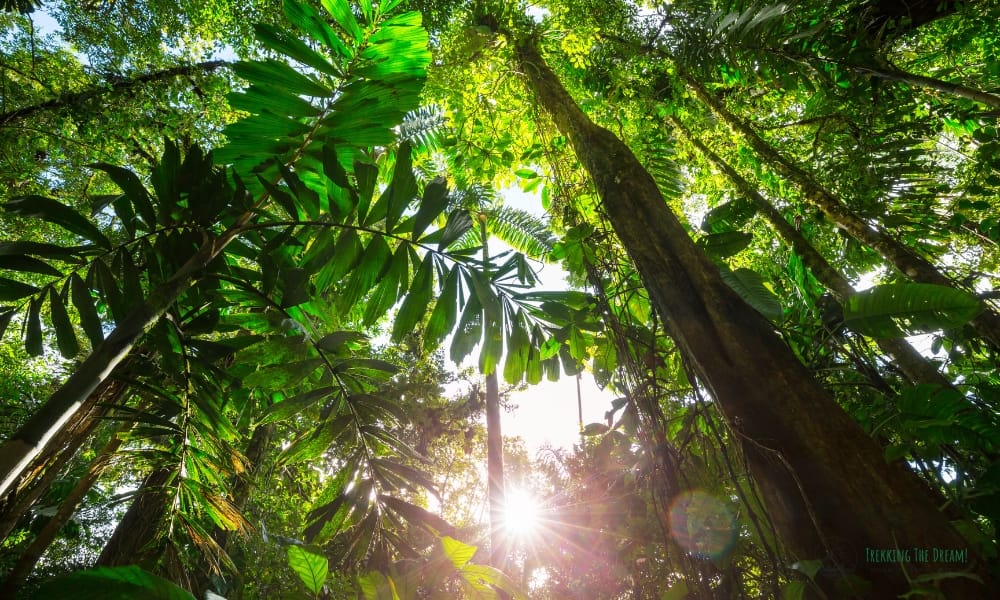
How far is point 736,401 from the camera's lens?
3.31 feet

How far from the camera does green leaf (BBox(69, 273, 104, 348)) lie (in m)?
1.26

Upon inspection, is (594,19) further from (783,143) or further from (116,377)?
(116,377)

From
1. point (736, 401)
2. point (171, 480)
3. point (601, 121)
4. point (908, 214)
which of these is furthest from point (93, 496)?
point (908, 214)

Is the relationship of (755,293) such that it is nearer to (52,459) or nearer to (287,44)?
(287,44)

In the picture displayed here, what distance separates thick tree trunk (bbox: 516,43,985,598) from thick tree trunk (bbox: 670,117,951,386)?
1.32m

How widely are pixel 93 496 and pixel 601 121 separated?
5.33 meters

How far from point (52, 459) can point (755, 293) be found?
2331 millimetres

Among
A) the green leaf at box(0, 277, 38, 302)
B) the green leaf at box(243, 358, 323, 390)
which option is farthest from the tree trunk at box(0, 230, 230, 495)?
the green leaf at box(0, 277, 38, 302)

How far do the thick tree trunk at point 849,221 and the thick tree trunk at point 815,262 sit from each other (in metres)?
0.34

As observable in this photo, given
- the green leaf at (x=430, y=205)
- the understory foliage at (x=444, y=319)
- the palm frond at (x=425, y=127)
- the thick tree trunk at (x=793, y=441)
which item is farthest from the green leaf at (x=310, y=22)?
the palm frond at (x=425, y=127)

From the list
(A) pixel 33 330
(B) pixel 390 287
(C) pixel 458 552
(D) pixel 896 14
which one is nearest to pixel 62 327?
(A) pixel 33 330

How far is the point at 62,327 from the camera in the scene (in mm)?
1343

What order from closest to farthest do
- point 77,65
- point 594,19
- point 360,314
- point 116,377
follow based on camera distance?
point 116,377 < point 360,314 < point 594,19 < point 77,65

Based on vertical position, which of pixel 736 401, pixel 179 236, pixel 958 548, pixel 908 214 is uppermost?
pixel 908 214
